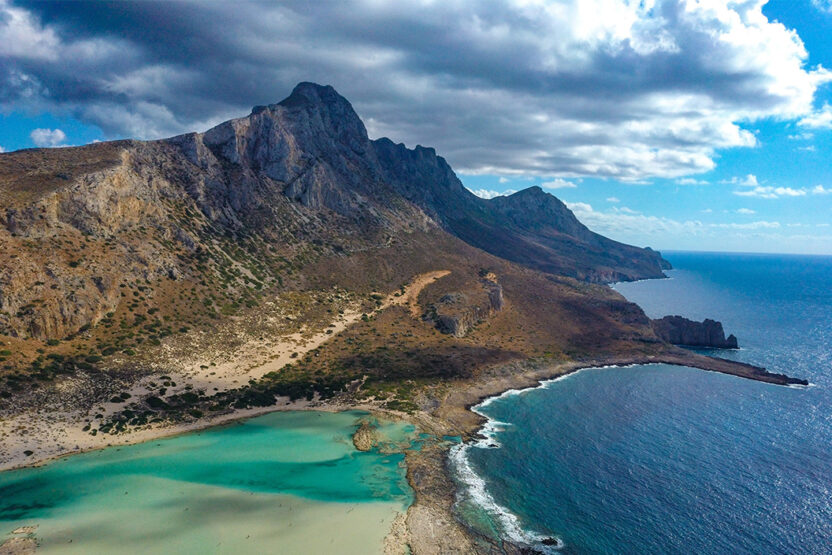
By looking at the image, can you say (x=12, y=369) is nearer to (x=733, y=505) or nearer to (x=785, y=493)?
(x=733, y=505)

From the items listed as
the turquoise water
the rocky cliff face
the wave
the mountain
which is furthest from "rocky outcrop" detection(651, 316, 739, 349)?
the turquoise water

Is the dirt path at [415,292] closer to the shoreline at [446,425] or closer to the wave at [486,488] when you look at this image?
the shoreline at [446,425]

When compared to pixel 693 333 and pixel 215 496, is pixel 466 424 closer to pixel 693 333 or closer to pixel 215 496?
pixel 215 496

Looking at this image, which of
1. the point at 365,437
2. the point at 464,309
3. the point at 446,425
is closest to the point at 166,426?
the point at 365,437

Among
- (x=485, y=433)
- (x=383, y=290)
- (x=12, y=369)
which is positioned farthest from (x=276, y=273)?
(x=485, y=433)

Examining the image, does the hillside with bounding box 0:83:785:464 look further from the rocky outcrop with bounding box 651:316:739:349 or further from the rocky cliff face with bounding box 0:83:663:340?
the rocky outcrop with bounding box 651:316:739:349
